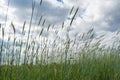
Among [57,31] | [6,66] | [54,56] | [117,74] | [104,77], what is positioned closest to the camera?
[6,66]

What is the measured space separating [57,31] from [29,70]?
1.11m

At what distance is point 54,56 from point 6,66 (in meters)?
1.96

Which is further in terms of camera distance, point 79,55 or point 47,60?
point 79,55

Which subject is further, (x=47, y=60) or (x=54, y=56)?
(x=54, y=56)

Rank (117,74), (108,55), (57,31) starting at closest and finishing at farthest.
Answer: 1. (57,31)
2. (117,74)
3. (108,55)

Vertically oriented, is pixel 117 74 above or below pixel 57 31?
below

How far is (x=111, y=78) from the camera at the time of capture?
15.0 ft

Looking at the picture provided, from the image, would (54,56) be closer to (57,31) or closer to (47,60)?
(47,60)

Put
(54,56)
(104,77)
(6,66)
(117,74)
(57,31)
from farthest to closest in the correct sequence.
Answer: (54,56), (104,77), (117,74), (57,31), (6,66)

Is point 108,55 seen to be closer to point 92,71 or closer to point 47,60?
point 92,71

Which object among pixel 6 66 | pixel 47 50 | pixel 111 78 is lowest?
pixel 111 78

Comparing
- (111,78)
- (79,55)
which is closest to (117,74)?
(111,78)

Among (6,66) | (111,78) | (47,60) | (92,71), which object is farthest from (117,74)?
(6,66)

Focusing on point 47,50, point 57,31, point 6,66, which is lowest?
point 6,66
